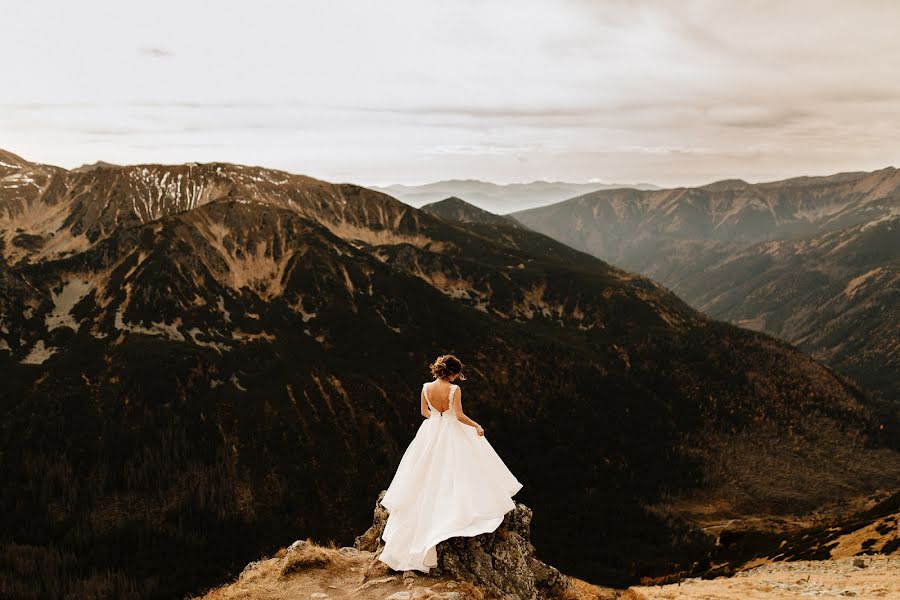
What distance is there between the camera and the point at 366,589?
18375 millimetres

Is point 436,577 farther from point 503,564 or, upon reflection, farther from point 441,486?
point 503,564

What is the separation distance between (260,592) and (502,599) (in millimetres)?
9199

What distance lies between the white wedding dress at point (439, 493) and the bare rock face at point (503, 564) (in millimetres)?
1060

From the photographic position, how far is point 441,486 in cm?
1797

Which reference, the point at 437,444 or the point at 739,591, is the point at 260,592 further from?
the point at 739,591

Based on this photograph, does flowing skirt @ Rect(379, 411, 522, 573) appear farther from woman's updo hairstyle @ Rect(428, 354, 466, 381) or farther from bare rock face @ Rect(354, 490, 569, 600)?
woman's updo hairstyle @ Rect(428, 354, 466, 381)

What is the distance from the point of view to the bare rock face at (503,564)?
18.6 m

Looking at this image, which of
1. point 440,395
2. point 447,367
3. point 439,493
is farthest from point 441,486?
point 447,367

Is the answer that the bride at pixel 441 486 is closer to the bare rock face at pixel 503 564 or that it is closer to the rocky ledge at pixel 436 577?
the rocky ledge at pixel 436 577

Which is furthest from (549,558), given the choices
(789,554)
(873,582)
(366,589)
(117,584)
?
(366,589)

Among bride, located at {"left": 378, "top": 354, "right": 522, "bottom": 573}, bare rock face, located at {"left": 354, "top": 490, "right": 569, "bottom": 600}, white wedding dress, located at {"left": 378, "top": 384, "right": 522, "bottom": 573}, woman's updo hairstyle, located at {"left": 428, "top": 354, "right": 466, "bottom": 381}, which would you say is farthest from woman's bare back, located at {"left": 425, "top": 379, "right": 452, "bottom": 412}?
bare rock face, located at {"left": 354, "top": 490, "right": 569, "bottom": 600}

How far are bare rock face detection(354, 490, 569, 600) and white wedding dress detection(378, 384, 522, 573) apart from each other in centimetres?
106

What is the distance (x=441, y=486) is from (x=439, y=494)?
11.2 inches

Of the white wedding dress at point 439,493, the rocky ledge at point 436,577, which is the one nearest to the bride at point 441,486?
the white wedding dress at point 439,493
